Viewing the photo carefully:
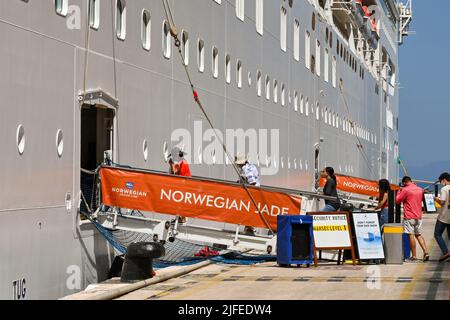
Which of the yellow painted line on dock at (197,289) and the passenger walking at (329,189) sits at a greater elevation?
the passenger walking at (329,189)

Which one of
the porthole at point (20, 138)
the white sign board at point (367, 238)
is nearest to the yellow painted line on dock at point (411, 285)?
the white sign board at point (367, 238)

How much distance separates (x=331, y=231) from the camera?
20.3 metres

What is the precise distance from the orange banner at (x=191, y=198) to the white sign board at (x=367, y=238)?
1259mm

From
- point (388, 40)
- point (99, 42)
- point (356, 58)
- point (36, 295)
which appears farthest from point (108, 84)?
point (388, 40)

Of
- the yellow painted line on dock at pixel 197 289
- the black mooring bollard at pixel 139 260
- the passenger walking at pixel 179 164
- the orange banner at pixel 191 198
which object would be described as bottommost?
the yellow painted line on dock at pixel 197 289

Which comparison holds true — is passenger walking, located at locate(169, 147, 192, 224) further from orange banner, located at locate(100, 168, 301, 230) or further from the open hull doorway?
the open hull doorway

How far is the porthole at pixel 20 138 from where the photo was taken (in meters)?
14.9

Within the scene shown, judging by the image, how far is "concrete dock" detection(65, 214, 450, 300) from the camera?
15008mm

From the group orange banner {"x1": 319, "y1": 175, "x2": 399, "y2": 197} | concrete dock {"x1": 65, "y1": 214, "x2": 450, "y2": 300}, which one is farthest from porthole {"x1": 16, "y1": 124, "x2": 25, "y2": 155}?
orange banner {"x1": 319, "y1": 175, "x2": 399, "y2": 197}

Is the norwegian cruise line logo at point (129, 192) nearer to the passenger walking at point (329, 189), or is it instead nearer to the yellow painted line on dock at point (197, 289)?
the yellow painted line on dock at point (197, 289)

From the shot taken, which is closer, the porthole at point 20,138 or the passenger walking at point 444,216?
the porthole at point 20,138

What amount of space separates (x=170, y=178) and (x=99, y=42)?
9.30 feet

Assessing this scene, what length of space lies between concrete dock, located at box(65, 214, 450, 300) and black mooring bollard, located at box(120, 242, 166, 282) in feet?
0.70
